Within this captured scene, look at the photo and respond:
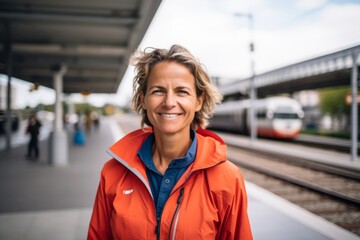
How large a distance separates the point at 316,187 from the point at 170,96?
7.20 meters

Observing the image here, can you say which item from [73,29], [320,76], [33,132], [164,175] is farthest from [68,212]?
[320,76]

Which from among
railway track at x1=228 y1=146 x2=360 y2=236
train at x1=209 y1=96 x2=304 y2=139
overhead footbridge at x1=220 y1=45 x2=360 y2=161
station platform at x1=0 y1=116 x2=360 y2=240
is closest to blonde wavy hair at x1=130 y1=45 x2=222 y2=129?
station platform at x1=0 y1=116 x2=360 y2=240

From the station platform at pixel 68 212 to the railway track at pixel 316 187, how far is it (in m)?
0.89

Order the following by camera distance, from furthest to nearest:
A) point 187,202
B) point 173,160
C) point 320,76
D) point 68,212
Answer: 1. point 320,76
2. point 68,212
3. point 173,160
4. point 187,202

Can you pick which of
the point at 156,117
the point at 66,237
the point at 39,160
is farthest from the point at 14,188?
the point at 156,117

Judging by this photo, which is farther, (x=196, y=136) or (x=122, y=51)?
(x=122, y=51)

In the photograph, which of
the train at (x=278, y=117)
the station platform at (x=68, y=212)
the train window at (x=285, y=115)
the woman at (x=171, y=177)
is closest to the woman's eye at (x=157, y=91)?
the woman at (x=171, y=177)

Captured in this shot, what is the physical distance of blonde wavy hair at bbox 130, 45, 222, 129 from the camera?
182 cm

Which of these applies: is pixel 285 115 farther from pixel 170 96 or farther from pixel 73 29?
pixel 170 96

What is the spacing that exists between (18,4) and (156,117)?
26.6 feet

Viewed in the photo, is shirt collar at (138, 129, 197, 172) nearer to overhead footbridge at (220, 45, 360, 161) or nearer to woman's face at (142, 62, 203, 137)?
woman's face at (142, 62, 203, 137)

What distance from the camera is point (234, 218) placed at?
175 centimetres

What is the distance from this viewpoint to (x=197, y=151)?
1.88 metres

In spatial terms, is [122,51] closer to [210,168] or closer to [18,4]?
[18,4]
